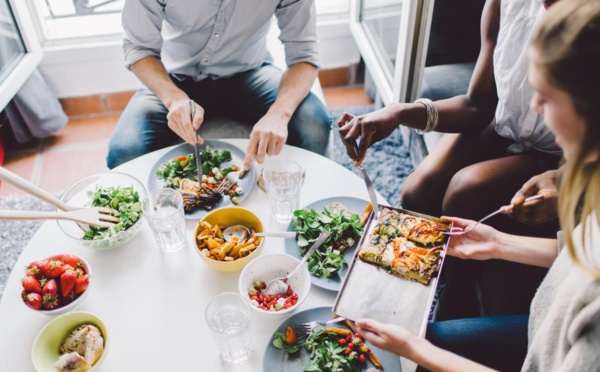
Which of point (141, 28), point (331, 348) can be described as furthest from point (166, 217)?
point (141, 28)

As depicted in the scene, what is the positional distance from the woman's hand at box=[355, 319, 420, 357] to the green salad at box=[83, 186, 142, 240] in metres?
0.64

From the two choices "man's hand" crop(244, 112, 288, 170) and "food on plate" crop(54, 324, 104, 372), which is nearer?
"food on plate" crop(54, 324, 104, 372)

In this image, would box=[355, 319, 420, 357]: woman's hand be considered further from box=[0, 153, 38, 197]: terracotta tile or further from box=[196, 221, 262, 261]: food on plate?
box=[0, 153, 38, 197]: terracotta tile

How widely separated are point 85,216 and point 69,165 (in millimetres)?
1491

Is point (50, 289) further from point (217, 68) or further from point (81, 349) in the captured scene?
point (217, 68)

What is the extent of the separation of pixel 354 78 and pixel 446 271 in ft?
5.51

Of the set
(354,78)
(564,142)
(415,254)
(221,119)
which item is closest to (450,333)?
(415,254)

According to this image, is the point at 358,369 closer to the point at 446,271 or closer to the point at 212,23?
the point at 446,271

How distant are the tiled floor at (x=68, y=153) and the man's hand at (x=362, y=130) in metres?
1.41

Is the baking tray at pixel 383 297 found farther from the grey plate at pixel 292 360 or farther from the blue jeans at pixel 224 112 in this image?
the blue jeans at pixel 224 112

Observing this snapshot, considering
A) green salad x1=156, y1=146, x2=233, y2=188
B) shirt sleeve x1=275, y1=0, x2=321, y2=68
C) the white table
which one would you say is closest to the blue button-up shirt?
shirt sleeve x1=275, y1=0, x2=321, y2=68

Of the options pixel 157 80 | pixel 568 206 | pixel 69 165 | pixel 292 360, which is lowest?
pixel 69 165

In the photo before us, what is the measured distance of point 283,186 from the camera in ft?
4.09

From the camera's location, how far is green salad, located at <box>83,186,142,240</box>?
120 cm
